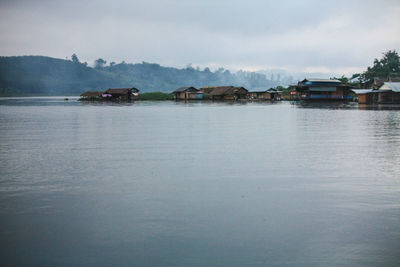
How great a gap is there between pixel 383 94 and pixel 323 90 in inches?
596

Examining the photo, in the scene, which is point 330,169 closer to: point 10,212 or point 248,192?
point 248,192

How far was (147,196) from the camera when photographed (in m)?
8.81

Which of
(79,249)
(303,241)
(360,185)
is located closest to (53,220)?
(79,249)

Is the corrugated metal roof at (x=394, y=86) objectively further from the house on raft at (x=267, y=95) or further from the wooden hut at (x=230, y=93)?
the wooden hut at (x=230, y=93)

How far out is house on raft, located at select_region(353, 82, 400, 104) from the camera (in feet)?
223

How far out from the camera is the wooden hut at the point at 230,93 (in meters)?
113

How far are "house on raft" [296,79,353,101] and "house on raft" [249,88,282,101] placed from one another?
20.0 meters

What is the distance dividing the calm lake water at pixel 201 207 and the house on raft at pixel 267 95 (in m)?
96.9

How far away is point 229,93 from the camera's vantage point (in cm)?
11281

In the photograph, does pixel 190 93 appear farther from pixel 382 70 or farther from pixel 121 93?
pixel 382 70

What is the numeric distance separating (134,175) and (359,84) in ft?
320

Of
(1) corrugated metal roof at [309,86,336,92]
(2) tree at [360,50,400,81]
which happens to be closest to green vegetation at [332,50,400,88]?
(2) tree at [360,50,400,81]

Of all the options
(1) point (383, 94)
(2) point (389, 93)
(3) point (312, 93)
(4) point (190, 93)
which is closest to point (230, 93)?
(4) point (190, 93)

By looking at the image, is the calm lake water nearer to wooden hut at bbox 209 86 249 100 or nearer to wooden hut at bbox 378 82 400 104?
wooden hut at bbox 378 82 400 104
